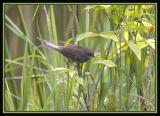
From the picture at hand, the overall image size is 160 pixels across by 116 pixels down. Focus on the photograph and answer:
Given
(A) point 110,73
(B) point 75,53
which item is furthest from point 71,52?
(A) point 110,73

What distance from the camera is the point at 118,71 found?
129 centimetres

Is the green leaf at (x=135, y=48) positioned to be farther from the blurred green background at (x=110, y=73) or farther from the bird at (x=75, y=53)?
the bird at (x=75, y=53)

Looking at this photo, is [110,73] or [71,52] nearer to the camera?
[71,52]

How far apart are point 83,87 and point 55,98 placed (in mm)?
106

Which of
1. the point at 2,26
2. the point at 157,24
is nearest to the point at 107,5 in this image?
the point at 157,24

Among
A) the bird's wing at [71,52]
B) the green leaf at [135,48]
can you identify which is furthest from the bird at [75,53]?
the green leaf at [135,48]

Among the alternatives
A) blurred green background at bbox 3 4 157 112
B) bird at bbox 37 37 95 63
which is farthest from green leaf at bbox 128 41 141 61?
bird at bbox 37 37 95 63

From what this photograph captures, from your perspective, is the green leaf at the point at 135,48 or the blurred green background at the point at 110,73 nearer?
the green leaf at the point at 135,48

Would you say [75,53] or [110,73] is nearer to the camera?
[75,53]

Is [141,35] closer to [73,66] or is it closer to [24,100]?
[73,66]

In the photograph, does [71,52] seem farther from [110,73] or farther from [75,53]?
[110,73]

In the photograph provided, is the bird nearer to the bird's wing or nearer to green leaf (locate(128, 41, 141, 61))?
the bird's wing

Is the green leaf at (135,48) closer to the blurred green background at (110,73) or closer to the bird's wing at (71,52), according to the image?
the blurred green background at (110,73)

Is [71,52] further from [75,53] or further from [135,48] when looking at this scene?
[135,48]
